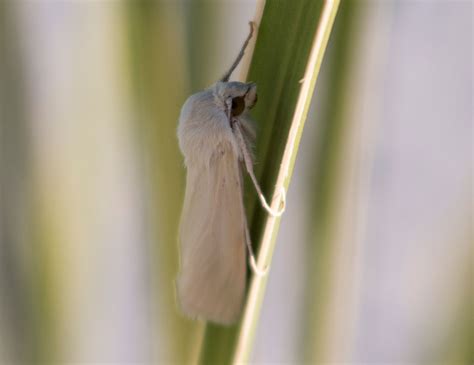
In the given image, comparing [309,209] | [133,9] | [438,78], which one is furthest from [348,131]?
[438,78]

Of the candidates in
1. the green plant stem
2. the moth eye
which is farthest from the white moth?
the green plant stem

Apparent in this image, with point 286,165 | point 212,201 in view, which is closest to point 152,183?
point 212,201

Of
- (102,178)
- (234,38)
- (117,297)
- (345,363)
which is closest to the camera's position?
(102,178)

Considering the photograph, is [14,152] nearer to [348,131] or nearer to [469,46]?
[348,131]

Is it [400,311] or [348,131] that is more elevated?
[348,131]

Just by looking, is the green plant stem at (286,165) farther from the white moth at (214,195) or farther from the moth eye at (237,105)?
the moth eye at (237,105)

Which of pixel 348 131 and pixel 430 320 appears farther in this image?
pixel 430 320

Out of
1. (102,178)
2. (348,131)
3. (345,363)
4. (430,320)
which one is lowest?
(345,363)
